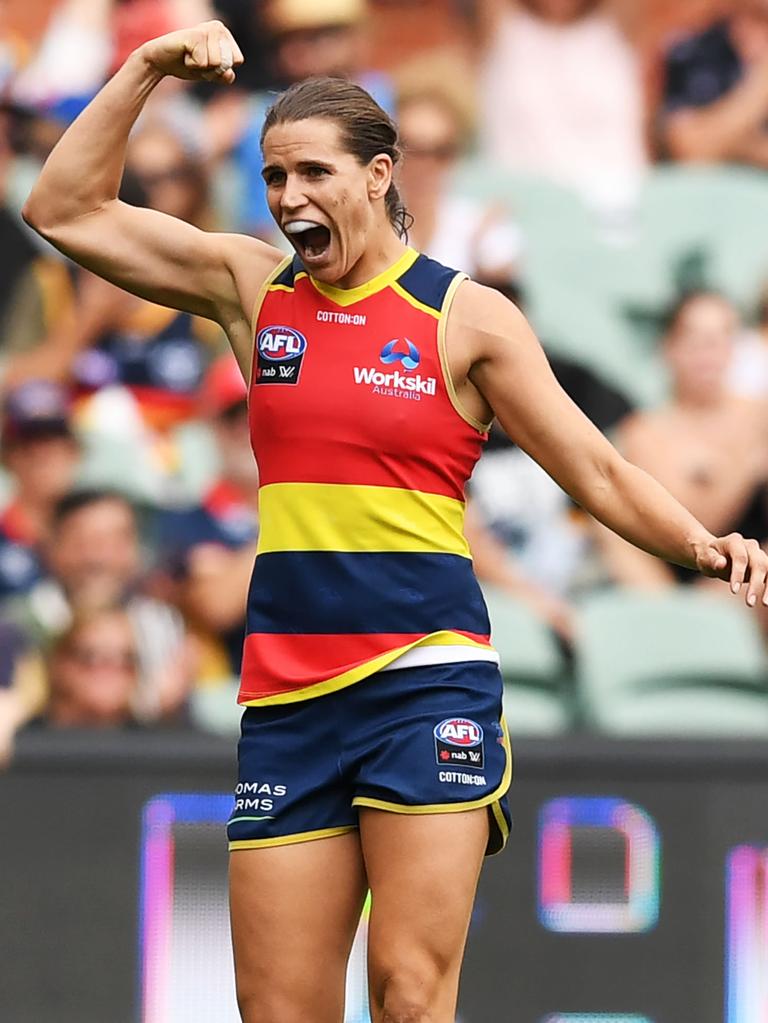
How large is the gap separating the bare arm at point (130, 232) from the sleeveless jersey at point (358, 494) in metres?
0.20

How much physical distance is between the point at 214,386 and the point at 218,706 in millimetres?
1208

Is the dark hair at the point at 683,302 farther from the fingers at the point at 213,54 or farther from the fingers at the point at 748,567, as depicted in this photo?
the fingers at the point at 213,54

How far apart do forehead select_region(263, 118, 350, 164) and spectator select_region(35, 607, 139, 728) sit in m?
3.07

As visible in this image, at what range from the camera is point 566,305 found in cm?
699

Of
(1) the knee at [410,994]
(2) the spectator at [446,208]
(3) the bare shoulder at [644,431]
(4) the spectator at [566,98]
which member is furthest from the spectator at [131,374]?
(1) the knee at [410,994]

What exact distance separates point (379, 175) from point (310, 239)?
189 mm

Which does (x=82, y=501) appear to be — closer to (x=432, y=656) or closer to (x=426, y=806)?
(x=432, y=656)

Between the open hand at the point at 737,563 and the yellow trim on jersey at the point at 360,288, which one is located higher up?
the yellow trim on jersey at the point at 360,288

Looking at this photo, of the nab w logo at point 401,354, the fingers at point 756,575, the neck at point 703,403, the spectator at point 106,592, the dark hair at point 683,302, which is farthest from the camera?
the dark hair at point 683,302

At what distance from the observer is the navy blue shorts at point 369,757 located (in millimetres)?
3381

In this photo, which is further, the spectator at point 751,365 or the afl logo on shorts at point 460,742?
the spectator at point 751,365

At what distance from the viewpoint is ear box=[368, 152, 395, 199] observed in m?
3.46

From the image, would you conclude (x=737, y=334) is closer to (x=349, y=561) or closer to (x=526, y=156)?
(x=526, y=156)

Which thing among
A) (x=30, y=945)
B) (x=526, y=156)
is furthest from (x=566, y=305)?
(x=30, y=945)
